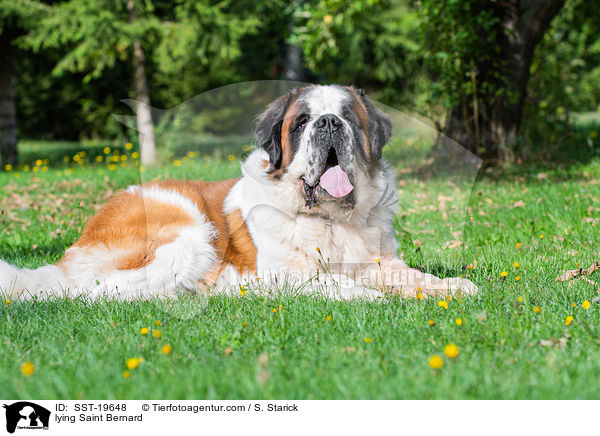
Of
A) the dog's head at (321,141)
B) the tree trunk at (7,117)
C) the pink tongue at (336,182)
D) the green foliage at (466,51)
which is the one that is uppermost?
the green foliage at (466,51)

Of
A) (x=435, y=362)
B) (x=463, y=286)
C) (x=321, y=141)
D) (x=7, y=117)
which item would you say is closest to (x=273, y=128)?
(x=321, y=141)

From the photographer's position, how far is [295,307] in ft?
9.91

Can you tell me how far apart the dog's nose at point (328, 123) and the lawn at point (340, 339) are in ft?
2.64

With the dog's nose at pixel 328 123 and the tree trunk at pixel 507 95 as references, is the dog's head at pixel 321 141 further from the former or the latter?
the tree trunk at pixel 507 95

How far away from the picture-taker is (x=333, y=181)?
3.24 metres

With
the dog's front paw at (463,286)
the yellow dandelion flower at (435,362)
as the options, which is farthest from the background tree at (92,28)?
the yellow dandelion flower at (435,362)

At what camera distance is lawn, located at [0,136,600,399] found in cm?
216

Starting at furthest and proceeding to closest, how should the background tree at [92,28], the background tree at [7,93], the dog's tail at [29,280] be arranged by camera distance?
1. the background tree at [7,93]
2. the background tree at [92,28]
3. the dog's tail at [29,280]

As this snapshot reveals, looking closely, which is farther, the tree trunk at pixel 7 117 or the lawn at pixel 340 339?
the tree trunk at pixel 7 117

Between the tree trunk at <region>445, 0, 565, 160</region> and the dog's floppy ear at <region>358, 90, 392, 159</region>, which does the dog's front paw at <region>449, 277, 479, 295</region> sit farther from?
the tree trunk at <region>445, 0, 565, 160</region>

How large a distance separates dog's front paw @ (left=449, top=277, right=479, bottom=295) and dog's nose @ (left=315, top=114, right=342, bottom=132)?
1099mm

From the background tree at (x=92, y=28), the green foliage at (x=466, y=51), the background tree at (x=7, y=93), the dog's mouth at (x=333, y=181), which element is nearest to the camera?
the dog's mouth at (x=333, y=181)

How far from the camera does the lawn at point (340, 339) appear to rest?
2.16 m
